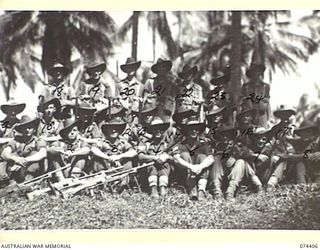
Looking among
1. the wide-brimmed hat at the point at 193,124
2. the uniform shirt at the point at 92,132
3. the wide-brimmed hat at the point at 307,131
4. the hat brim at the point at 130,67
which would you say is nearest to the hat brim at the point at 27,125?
the uniform shirt at the point at 92,132

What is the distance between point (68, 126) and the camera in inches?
38.5

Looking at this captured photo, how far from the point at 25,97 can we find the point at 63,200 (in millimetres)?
246

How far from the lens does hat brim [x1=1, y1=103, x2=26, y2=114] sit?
97 cm

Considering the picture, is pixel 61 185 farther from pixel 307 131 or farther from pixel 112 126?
pixel 307 131

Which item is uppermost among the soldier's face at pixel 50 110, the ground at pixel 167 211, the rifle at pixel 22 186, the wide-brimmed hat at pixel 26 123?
the soldier's face at pixel 50 110

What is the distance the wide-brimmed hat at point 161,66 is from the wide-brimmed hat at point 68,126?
0.68 ft

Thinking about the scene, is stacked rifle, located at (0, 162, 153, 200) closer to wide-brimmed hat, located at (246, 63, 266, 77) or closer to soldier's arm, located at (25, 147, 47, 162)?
soldier's arm, located at (25, 147, 47, 162)

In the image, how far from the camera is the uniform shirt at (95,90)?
978 millimetres

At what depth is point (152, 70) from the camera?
0.97m

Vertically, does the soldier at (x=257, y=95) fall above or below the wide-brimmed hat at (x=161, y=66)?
below

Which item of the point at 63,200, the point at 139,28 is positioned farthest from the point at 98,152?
the point at 139,28

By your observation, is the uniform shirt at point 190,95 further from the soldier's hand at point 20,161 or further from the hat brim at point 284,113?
the soldier's hand at point 20,161

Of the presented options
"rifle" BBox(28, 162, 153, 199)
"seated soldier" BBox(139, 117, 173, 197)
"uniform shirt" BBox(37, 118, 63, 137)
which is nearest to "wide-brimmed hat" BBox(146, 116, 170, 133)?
"seated soldier" BBox(139, 117, 173, 197)
